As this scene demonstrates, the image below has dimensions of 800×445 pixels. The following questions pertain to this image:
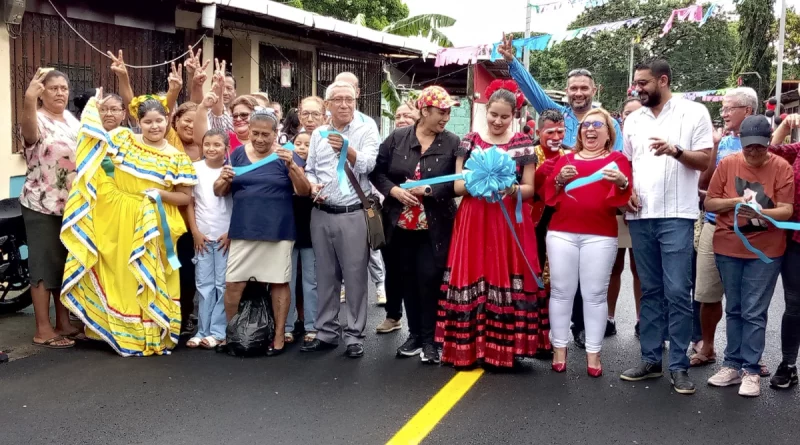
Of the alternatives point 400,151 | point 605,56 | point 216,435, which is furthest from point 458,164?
point 605,56

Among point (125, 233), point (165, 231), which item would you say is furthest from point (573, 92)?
point (125, 233)

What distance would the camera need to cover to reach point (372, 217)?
5.35m

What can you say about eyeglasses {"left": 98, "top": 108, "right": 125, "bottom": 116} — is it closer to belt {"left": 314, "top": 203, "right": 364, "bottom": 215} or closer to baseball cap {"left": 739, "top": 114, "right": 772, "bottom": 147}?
Result: belt {"left": 314, "top": 203, "right": 364, "bottom": 215}

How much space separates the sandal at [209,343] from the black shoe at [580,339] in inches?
105

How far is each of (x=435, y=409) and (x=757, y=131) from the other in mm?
2502

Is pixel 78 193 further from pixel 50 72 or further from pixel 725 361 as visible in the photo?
pixel 725 361

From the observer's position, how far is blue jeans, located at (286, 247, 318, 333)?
233 inches

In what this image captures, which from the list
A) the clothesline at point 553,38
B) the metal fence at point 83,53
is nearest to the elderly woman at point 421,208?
the metal fence at point 83,53

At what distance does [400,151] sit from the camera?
542 cm

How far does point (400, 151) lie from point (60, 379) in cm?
266

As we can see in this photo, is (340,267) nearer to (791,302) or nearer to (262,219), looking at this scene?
(262,219)

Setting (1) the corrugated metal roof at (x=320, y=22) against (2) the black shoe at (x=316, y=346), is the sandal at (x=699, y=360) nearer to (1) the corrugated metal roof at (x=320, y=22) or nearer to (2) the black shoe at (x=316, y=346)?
(2) the black shoe at (x=316, y=346)

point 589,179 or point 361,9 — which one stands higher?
point 361,9

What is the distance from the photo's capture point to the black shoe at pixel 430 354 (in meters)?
5.33
